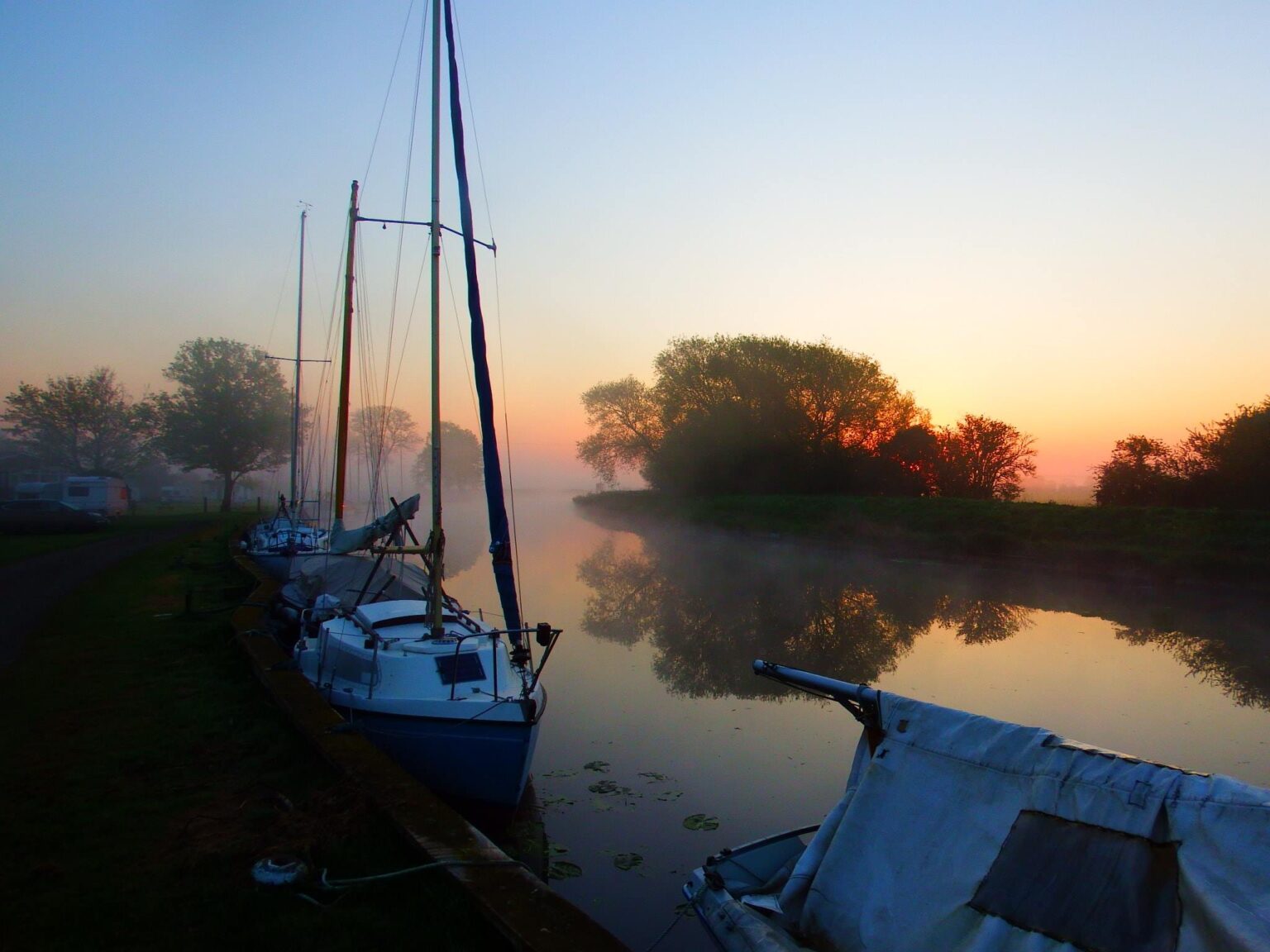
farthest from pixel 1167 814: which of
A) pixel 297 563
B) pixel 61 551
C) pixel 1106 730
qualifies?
pixel 61 551

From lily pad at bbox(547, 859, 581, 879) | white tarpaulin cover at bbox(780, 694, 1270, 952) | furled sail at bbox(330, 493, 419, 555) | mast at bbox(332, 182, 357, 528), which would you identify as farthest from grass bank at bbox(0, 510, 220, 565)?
white tarpaulin cover at bbox(780, 694, 1270, 952)

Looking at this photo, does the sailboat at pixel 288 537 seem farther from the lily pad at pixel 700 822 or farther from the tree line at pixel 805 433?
the tree line at pixel 805 433

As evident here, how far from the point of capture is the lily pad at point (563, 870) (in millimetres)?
7133

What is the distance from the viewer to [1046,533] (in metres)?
28.8

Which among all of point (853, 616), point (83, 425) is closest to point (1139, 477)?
point (853, 616)

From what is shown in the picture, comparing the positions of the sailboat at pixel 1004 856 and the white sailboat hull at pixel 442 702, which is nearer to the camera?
the sailboat at pixel 1004 856

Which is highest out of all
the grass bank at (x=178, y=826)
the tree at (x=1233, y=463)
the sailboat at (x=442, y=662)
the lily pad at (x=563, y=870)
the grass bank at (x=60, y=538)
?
the tree at (x=1233, y=463)

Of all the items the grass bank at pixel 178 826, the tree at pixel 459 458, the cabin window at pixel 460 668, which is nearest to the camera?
the grass bank at pixel 178 826

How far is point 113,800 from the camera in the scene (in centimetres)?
648

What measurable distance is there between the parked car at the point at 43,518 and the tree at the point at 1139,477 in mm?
42479

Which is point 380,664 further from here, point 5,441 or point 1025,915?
point 5,441

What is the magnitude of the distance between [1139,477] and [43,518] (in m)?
44.0

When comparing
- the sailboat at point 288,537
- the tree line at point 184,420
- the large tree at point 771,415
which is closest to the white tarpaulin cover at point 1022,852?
the sailboat at point 288,537

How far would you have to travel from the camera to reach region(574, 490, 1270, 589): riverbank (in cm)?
2331
